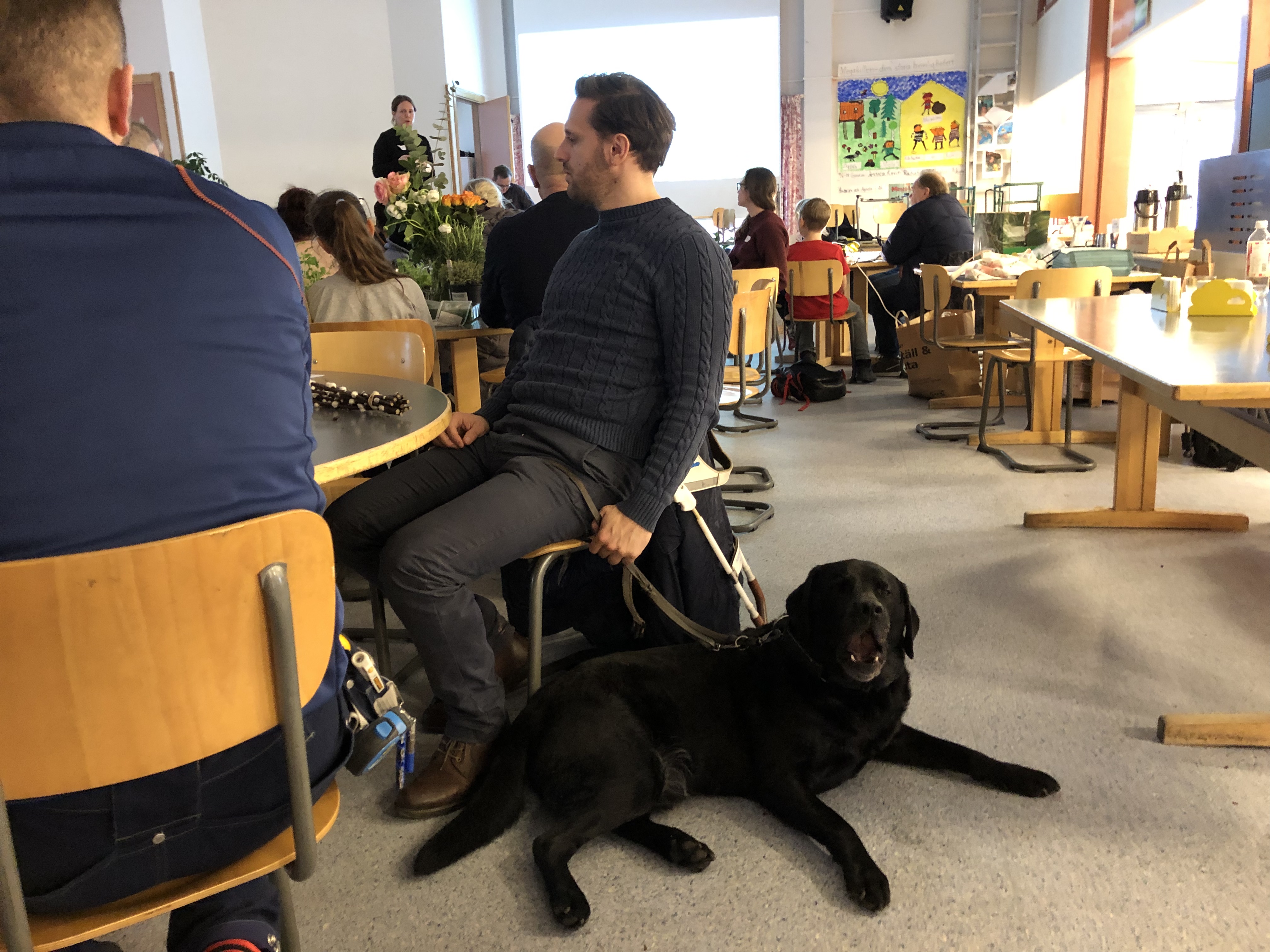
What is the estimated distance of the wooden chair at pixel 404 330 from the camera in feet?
7.28

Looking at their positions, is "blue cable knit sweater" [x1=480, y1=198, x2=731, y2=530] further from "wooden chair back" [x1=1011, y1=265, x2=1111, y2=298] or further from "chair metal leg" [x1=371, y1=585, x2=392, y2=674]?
"wooden chair back" [x1=1011, y1=265, x2=1111, y2=298]

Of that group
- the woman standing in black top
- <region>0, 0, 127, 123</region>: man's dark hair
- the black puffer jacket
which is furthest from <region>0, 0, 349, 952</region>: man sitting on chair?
the woman standing in black top

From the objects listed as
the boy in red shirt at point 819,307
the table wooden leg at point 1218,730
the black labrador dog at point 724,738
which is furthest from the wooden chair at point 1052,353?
the black labrador dog at point 724,738

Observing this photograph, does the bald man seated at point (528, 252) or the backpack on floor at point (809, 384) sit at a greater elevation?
the bald man seated at point (528, 252)

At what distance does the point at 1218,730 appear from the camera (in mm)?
1709

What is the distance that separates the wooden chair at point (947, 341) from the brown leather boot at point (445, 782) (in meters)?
3.06

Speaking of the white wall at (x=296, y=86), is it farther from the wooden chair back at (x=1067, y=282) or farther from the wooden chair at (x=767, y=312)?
the wooden chair back at (x=1067, y=282)

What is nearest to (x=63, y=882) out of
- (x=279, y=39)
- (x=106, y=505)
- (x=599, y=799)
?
(x=106, y=505)

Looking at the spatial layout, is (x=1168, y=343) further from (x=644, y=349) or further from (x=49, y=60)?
(x=49, y=60)

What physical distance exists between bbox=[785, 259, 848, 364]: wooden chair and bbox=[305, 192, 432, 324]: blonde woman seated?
8.86 feet

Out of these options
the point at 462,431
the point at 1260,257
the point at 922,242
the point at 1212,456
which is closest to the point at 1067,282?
the point at 1212,456

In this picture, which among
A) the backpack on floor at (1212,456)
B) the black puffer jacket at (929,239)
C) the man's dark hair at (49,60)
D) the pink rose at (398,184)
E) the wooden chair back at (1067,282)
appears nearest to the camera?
the man's dark hair at (49,60)

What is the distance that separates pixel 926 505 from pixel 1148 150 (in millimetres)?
10062

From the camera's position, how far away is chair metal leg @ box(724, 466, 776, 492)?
11.5 feet
